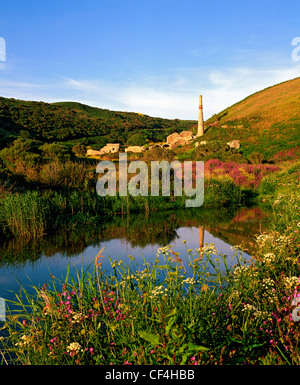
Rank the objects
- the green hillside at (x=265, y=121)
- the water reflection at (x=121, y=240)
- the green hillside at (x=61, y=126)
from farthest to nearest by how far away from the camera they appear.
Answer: the green hillside at (x=61, y=126) < the green hillside at (x=265, y=121) < the water reflection at (x=121, y=240)

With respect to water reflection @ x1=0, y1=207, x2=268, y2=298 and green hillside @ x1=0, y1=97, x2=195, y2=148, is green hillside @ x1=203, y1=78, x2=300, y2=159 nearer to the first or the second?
green hillside @ x1=0, y1=97, x2=195, y2=148

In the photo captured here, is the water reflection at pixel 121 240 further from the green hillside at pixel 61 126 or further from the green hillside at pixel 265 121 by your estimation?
the green hillside at pixel 61 126

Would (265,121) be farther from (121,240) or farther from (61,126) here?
(61,126)

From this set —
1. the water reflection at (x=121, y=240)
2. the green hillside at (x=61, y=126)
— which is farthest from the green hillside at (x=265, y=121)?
the water reflection at (x=121, y=240)

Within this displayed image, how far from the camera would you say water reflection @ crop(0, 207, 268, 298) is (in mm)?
7113

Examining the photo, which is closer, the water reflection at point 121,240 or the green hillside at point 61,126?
the water reflection at point 121,240

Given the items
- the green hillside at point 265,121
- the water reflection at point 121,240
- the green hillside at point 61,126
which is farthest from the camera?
the green hillside at point 61,126

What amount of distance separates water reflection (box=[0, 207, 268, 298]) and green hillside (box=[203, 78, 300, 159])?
21778mm

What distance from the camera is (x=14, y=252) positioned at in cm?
837

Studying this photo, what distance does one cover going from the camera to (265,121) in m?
44.5

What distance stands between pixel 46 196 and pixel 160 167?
26.2 feet

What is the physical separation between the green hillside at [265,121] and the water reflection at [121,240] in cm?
2178

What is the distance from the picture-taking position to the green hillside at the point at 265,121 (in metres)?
35.6

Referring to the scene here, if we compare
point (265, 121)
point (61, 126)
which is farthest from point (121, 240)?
point (61, 126)
